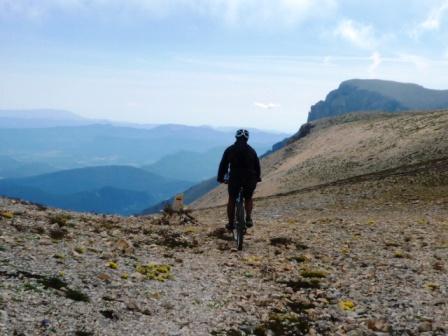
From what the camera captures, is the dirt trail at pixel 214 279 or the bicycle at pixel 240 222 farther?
the bicycle at pixel 240 222

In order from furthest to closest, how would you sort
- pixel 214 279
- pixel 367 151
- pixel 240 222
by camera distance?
pixel 367 151, pixel 240 222, pixel 214 279

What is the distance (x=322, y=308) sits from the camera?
32.7 feet

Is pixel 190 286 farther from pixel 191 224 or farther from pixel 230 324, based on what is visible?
pixel 191 224

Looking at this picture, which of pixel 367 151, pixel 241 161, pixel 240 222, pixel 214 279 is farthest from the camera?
pixel 367 151

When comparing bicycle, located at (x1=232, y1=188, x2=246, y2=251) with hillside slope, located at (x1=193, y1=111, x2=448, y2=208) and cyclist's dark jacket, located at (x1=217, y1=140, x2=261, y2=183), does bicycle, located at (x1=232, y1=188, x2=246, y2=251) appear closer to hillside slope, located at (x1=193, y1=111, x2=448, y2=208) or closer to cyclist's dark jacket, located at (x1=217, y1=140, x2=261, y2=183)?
cyclist's dark jacket, located at (x1=217, y1=140, x2=261, y2=183)

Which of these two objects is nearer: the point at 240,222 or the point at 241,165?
the point at 240,222

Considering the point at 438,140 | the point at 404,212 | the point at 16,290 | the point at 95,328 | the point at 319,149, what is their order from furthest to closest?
the point at 319,149 < the point at 438,140 < the point at 404,212 < the point at 16,290 < the point at 95,328

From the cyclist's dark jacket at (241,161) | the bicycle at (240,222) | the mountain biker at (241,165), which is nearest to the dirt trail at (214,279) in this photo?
the bicycle at (240,222)

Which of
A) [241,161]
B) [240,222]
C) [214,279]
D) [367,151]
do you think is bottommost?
[214,279]

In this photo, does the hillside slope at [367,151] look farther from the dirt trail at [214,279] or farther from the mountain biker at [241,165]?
the mountain biker at [241,165]

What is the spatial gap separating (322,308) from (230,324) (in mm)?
2234

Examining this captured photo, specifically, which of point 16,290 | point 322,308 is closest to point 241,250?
point 322,308

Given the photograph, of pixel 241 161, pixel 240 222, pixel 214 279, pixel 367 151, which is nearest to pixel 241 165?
pixel 241 161

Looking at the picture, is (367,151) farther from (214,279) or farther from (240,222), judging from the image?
(214,279)
